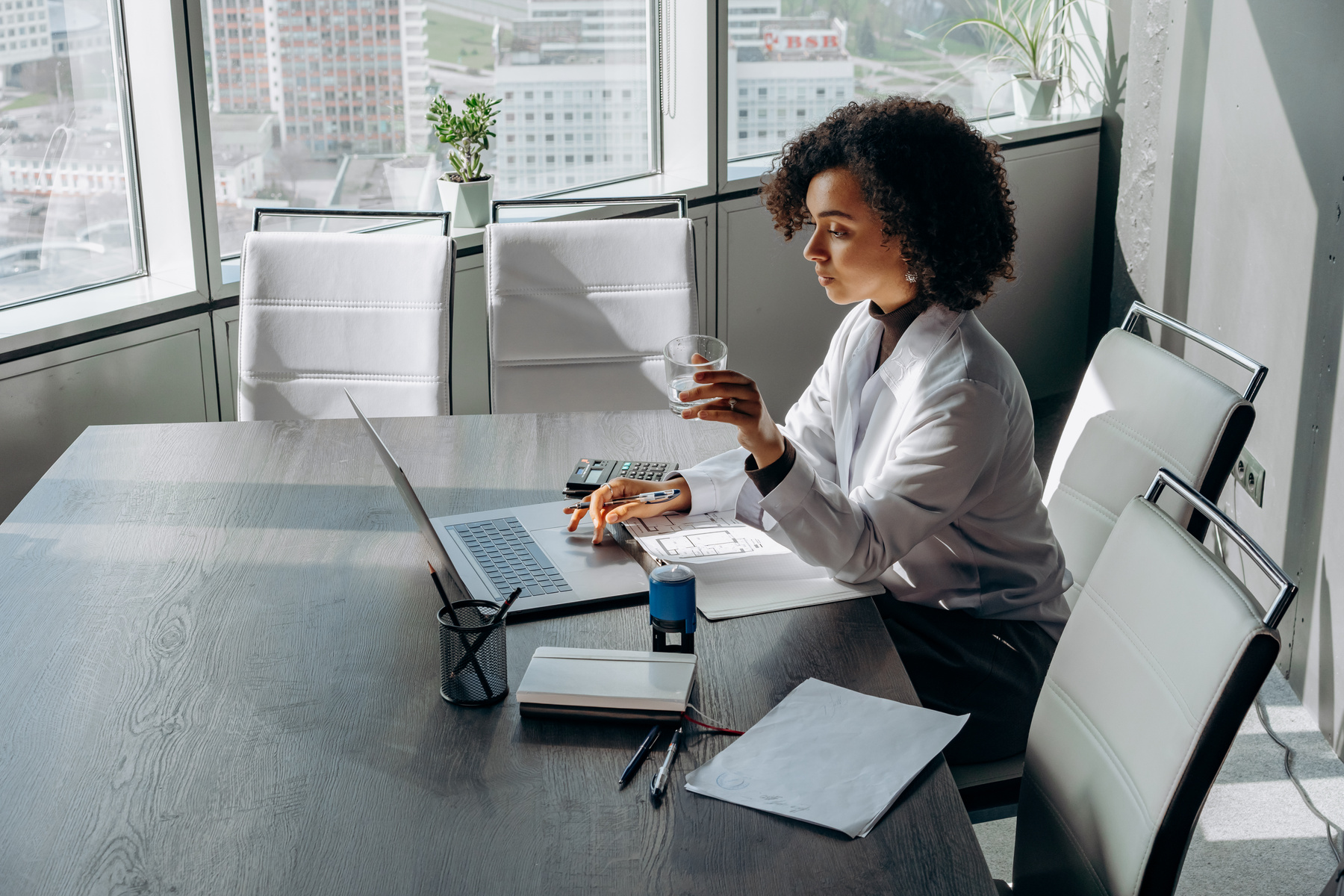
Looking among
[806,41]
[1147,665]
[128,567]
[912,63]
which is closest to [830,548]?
[1147,665]

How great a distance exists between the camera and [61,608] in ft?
5.16

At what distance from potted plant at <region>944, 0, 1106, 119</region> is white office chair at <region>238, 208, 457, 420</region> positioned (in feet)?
8.77

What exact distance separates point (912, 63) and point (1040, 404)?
1422 mm

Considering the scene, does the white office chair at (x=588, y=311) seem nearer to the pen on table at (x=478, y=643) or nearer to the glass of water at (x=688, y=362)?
the glass of water at (x=688, y=362)

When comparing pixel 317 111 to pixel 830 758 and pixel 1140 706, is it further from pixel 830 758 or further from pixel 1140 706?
pixel 1140 706

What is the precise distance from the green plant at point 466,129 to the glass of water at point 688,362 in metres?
2.03

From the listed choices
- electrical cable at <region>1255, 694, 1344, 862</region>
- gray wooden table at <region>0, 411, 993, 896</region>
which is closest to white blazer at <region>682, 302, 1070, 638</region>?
gray wooden table at <region>0, 411, 993, 896</region>

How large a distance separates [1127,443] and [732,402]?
69cm

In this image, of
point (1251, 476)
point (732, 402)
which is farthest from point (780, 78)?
point (732, 402)

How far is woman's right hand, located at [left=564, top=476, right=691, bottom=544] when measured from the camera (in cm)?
179

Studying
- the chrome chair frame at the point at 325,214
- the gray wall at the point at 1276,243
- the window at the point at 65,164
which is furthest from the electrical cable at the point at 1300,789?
the window at the point at 65,164

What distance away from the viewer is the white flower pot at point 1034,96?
4.47 metres

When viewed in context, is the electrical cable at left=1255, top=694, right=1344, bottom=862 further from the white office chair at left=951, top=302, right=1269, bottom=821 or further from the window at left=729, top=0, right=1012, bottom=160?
the window at left=729, top=0, right=1012, bottom=160

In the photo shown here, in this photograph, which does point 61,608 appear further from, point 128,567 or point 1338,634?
point 1338,634
